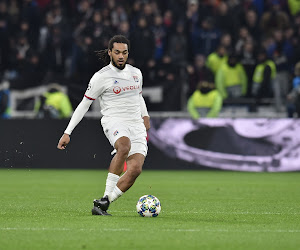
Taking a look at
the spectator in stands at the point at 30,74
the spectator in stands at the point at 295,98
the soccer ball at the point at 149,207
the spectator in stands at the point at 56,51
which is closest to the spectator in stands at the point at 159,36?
the spectator in stands at the point at 56,51

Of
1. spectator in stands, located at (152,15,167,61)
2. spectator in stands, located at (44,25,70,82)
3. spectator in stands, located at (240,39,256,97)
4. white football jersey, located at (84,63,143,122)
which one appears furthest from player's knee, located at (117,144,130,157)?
spectator in stands, located at (44,25,70,82)

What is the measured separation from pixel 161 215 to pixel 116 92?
5.31ft

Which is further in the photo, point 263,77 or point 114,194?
point 263,77

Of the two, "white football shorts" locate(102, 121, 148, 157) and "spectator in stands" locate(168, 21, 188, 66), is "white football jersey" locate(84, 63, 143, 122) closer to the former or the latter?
"white football shorts" locate(102, 121, 148, 157)

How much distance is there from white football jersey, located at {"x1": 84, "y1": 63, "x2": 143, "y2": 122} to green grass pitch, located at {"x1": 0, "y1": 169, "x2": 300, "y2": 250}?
1.27 meters

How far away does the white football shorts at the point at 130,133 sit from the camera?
10.4 m

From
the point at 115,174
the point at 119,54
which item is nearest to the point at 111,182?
the point at 115,174

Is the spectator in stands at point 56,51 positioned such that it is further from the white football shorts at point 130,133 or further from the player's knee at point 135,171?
the player's knee at point 135,171

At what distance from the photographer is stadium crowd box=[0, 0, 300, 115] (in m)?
21.5

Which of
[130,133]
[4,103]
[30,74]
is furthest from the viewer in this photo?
[30,74]

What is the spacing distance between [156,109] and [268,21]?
12.5 feet

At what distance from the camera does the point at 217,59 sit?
21.9 m

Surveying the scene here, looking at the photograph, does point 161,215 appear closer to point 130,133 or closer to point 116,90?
point 130,133

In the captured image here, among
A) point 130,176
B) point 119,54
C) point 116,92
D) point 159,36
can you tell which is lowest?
point 130,176
